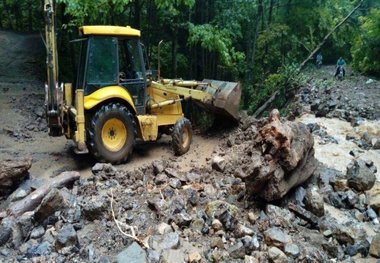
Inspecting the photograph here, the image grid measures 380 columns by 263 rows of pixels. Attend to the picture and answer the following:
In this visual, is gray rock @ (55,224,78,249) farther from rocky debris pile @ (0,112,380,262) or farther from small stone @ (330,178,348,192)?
small stone @ (330,178,348,192)

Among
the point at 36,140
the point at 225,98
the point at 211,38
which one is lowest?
the point at 36,140

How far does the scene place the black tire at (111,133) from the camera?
261 inches

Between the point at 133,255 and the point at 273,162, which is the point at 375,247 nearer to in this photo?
the point at 273,162

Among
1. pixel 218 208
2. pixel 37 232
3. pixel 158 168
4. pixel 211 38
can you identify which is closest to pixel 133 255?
pixel 37 232

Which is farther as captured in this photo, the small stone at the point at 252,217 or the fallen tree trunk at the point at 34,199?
the small stone at the point at 252,217

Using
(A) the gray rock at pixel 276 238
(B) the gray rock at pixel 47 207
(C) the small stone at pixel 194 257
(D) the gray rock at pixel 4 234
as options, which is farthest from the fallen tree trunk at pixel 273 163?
(D) the gray rock at pixel 4 234

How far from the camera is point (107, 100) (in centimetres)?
682

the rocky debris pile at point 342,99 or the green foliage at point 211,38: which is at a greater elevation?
the green foliage at point 211,38

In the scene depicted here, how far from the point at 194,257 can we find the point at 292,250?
1.11m

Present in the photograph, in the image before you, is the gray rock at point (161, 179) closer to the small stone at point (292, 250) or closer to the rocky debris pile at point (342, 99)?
the small stone at point (292, 250)

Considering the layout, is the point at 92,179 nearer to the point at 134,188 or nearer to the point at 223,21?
the point at 134,188

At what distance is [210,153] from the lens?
27.1 ft

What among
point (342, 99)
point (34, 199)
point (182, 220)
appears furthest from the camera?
point (342, 99)

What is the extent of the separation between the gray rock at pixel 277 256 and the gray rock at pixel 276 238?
154 mm
